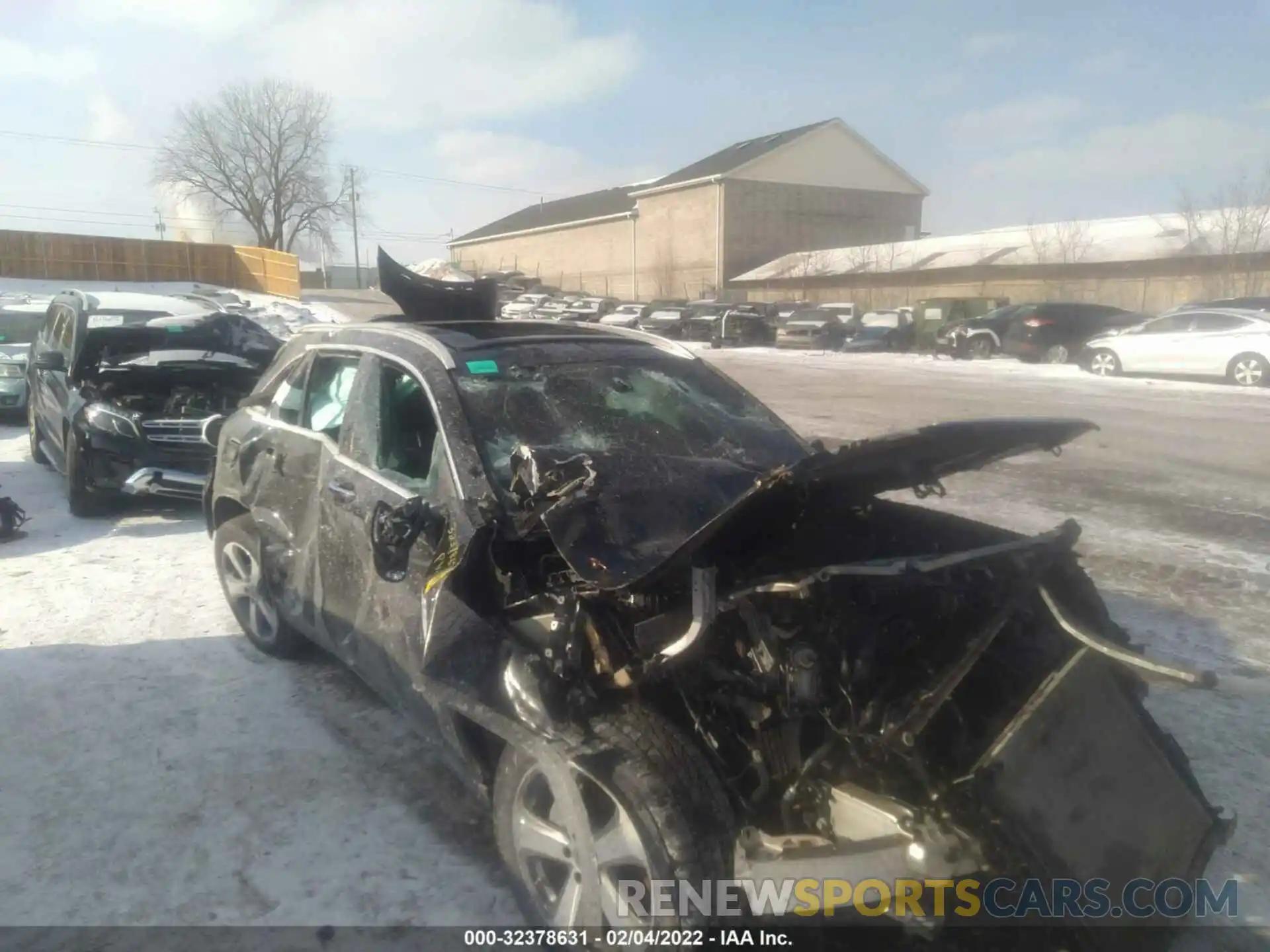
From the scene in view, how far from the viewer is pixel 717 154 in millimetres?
57844

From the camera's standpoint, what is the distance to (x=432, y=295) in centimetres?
507

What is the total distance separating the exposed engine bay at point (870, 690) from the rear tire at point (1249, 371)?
17297 mm

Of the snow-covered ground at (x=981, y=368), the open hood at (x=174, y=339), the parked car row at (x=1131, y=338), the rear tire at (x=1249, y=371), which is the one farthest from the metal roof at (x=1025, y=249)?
the open hood at (x=174, y=339)

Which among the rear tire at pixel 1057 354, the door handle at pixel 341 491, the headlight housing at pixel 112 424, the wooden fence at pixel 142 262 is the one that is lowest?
the headlight housing at pixel 112 424

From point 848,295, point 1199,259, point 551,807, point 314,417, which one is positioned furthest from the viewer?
point 848,295

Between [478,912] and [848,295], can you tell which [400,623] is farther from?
[848,295]

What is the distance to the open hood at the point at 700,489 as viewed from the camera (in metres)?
2.43

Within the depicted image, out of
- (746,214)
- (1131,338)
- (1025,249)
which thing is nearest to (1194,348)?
(1131,338)

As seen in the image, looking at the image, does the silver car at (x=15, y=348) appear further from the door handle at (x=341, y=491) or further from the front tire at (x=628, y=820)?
the front tire at (x=628, y=820)

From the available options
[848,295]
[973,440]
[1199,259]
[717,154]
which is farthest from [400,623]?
[717,154]

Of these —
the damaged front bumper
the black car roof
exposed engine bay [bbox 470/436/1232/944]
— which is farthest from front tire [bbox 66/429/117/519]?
exposed engine bay [bbox 470/436/1232/944]

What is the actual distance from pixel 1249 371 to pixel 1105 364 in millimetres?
2912

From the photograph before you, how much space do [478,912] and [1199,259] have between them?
3489 cm

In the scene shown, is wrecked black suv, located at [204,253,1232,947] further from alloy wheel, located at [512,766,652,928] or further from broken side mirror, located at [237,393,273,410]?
broken side mirror, located at [237,393,273,410]
